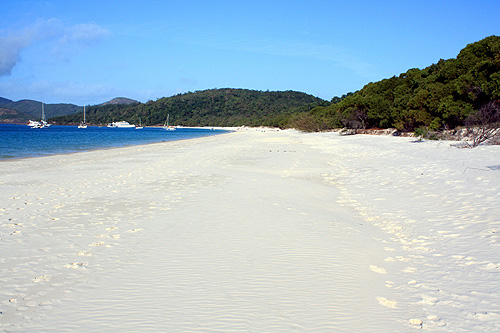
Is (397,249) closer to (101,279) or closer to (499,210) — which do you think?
(499,210)

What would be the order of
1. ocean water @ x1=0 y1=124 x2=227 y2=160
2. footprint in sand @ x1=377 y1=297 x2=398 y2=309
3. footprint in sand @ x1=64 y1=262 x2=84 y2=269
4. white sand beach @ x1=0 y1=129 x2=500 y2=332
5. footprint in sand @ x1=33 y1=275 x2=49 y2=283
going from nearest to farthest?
white sand beach @ x1=0 y1=129 x2=500 y2=332
footprint in sand @ x1=377 y1=297 x2=398 y2=309
footprint in sand @ x1=33 y1=275 x2=49 y2=283
footprint in sand @ x1=64 y1=262 x2=84 y2=269
ocean water @ x1=0 y1=124 x2=227 y2=160

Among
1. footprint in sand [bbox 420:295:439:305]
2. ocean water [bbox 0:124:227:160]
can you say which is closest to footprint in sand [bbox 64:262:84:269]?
footprint in sand [bbox 420:295:439:305]

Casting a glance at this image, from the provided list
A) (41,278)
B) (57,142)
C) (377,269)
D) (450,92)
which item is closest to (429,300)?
(377,269)

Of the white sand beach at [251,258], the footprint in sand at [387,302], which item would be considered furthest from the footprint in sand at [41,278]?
the footprint in sand at [387,302]

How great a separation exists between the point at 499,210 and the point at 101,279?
23.4 feet

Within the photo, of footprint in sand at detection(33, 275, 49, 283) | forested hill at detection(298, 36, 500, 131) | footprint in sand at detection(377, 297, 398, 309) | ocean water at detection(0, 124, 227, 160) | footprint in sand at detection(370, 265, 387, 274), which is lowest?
footprint in sand at detection(377, 297, 398, 309)

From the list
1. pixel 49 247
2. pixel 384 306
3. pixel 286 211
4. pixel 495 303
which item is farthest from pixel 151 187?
pixel 495 303

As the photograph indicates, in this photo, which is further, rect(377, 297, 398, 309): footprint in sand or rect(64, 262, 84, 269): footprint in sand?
rect(64, 262, 84, 269): footprint in sand

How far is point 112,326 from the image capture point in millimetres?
3336

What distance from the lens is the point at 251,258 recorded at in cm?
517

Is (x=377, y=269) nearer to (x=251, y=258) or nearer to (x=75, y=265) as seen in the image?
(x=251, y=258)

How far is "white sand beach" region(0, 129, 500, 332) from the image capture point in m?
3.54

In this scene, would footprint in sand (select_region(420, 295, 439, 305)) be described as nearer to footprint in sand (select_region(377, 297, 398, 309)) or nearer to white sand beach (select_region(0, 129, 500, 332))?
white sand beach (select_region(0, 129, 500, 332))

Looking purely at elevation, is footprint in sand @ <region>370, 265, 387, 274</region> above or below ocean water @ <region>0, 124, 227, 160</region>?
below
